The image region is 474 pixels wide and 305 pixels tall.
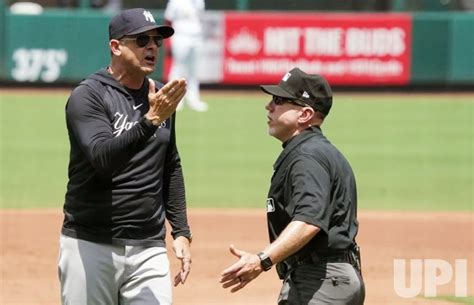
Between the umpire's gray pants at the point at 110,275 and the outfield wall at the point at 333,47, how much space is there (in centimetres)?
2010

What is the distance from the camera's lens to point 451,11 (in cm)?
2598

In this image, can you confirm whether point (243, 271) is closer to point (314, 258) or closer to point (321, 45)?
point (314, 258)

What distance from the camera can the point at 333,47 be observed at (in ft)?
84.5

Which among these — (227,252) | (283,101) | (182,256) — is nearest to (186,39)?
(227,252)

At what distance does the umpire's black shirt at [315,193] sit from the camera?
5.01 meters

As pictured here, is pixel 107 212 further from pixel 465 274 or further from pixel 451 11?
pixel 451 11

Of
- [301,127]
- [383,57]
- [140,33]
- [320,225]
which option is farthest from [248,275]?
[383,57]

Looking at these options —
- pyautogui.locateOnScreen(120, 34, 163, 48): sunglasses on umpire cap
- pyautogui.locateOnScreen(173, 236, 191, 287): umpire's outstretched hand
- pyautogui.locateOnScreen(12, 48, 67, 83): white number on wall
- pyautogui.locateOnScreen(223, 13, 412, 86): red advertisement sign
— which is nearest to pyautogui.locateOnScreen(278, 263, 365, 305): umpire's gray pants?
pyautogui.locateOnScreen(173, 236, 191, 287): umpire's outstretched hand

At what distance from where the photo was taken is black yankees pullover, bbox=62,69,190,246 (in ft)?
17.7

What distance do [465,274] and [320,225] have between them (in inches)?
205

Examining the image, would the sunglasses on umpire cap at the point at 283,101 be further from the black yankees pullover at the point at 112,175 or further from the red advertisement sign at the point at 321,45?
the red advertisement sign at the point at 321,45

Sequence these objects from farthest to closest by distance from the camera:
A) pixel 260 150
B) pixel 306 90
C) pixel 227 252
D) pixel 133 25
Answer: pixel 260 150, pixel 227 252, pixel 133 25, pixel 306 90

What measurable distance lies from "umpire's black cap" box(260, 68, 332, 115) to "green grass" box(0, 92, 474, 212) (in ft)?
26.3

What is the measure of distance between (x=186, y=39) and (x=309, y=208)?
1724 cm
